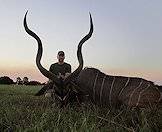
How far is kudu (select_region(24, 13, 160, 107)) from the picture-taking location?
493 cm

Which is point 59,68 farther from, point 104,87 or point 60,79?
point 60,79

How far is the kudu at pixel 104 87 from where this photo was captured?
493 cm

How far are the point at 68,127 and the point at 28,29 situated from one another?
278 cm

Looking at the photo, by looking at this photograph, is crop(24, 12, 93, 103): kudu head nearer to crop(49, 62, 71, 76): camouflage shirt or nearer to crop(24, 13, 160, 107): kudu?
crop(24, 13, 160, 107): kudu

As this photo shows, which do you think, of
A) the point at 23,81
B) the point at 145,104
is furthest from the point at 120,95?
the point at 23,81

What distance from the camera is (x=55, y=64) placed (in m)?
7.11

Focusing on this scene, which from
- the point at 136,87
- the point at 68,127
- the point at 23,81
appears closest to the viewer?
the point at 68,127

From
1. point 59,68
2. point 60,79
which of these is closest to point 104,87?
point 60,79

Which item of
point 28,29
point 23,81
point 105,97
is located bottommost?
point 23,81

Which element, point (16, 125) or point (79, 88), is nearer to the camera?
point (16, 125)

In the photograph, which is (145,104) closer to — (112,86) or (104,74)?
(112,86)

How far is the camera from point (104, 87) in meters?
5.84

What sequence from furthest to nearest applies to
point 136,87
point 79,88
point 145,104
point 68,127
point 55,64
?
1. point 55,64
2. point 79,88
3. point 136,87
4. point 145,104
5. point 68,127

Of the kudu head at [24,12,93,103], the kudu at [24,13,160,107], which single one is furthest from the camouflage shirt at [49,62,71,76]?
the kudu head at [24,12,93,103]
